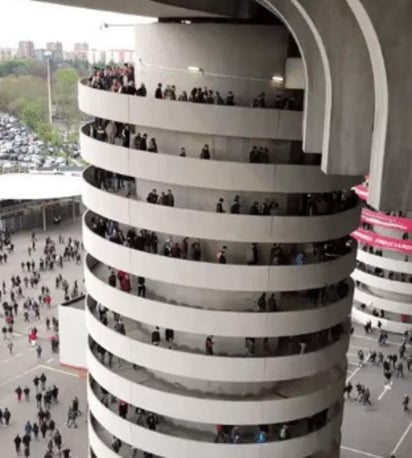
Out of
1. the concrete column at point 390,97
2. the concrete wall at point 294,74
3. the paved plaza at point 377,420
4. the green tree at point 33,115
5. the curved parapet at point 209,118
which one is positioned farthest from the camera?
the green tree at point 33,115

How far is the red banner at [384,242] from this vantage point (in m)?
51.9

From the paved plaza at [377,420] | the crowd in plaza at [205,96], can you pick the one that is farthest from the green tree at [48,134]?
the crowd in plaza at [205,96]

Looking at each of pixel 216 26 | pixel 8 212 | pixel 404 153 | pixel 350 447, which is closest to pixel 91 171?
pixel 216 26

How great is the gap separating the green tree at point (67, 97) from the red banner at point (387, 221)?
99.2 metres

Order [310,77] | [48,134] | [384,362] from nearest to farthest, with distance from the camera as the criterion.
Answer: [310,77] → [384,362] → [48,134]

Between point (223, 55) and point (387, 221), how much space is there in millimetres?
32063

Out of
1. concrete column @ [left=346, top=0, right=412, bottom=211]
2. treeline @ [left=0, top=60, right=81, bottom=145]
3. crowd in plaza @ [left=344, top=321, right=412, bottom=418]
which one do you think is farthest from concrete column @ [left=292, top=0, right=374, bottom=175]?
treeline @ [left=0, top=60, right=81, bottom=145]

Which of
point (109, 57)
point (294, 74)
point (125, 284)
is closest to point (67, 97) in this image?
point (109, 57)

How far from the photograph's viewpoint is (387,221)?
52.9m

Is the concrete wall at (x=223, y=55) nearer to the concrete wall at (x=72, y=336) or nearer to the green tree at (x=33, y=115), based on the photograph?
the concrete wall at (x=72, y=336)

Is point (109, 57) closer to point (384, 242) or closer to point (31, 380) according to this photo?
point (384, 242)

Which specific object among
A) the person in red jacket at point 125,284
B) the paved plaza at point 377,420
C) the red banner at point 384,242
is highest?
the person in red jacket at point 125,284

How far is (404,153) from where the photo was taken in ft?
40.6

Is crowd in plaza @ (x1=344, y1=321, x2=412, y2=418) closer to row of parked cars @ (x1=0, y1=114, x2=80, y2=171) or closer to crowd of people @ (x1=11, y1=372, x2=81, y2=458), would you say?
crowd of people @ (x1=11, y1=372, x2=81, y2=458)
